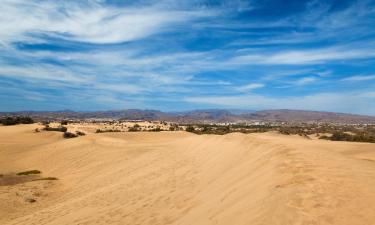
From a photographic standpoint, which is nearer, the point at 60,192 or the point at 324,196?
the point at 324,196

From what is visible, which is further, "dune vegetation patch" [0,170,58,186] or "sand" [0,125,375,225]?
"dune vegetation patch" [0,170,58,186]

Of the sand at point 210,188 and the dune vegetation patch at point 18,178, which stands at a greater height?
the sand at point 210,188

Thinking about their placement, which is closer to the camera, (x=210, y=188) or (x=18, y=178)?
(x=210, y=188)

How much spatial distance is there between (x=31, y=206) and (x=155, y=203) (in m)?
6.60

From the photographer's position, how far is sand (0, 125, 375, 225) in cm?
734

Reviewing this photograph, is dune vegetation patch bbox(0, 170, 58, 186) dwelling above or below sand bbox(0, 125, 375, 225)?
below

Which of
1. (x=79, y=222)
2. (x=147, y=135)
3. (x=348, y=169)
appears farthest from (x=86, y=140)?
(x=348, y=169)

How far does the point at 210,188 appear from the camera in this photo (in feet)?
39.1

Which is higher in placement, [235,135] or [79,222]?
[235,135]

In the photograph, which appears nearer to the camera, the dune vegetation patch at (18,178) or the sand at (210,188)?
the sand at (210,188)

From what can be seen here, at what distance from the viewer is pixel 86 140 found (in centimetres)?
3503

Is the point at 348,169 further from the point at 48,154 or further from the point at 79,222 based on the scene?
the point at 48,154

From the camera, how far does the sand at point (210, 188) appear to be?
7.34 meters

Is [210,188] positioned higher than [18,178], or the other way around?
[210,188]
